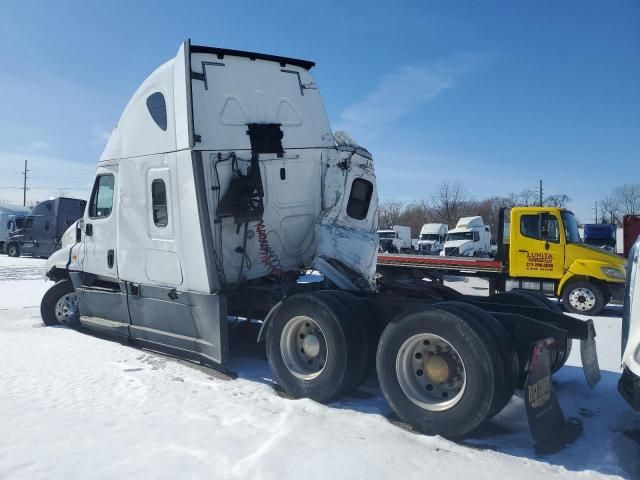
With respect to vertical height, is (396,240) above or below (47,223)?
below

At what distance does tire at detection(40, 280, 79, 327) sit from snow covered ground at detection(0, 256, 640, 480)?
Answer: 7.70 ft

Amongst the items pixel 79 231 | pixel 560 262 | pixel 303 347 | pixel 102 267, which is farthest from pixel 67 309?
pixel 560 262

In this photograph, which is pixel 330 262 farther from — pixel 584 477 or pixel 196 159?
pixel 584 477

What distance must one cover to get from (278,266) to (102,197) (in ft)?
9.78

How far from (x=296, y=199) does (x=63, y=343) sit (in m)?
4.23

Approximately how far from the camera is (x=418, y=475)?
11.4 feet

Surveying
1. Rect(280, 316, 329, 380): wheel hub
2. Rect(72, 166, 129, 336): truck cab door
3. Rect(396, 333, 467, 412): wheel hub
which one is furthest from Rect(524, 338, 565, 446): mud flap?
Rect(72, 166, 129, 336): truck cab door

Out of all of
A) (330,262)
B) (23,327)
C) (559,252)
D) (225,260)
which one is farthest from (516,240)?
(23,327)

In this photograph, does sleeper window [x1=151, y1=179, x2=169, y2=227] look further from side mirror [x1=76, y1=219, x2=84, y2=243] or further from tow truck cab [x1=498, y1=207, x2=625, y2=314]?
tow truck cab [x1=498, y1=207, x2=625, y2=314]

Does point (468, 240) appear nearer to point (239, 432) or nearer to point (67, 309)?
point (67, 309)

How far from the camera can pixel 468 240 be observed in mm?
30359

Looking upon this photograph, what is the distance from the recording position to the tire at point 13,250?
31.5m

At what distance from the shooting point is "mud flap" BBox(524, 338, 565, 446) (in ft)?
12.6

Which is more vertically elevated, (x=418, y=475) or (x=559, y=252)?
(x=559, y=252)
